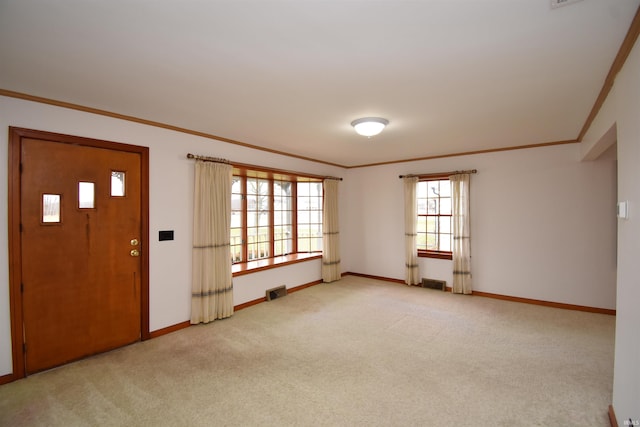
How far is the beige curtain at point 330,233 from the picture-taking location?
19.1ft

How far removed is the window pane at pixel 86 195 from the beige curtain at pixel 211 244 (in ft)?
3.43

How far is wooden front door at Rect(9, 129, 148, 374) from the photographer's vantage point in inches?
104

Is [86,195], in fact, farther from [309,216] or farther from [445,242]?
[445,242]

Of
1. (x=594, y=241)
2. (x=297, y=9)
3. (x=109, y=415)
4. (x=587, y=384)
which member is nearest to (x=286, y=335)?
(x=109, y=415)

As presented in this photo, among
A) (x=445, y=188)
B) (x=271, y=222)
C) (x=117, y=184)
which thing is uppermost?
(x=445, y=188)

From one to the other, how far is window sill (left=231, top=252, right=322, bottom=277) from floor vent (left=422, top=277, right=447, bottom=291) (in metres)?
2.05

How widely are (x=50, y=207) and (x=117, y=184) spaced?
1.96ft

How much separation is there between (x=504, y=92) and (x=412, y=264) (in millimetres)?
3626

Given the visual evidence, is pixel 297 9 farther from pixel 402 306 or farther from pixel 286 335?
pixel 402 306

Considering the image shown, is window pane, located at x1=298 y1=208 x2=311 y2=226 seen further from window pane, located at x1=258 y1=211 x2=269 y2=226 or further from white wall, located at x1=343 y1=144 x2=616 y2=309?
white wall, located at x1=343 y1=144 x2=616 y2=309

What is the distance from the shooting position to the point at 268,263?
495 cm

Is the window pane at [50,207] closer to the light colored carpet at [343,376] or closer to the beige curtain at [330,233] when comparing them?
the light colored carpet at [343,376]

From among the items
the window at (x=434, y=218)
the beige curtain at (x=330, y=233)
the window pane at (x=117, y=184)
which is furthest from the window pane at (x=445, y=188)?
the window pane at (x=117, y=184)

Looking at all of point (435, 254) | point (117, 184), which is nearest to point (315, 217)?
point (435, 254)
